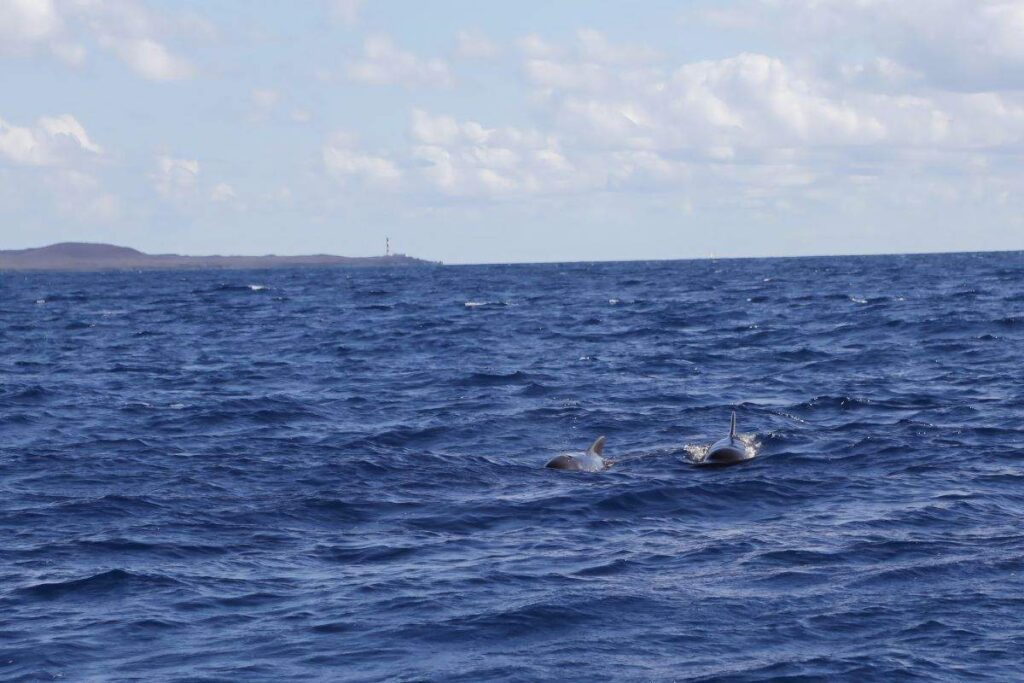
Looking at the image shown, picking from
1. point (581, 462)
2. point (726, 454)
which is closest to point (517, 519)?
point (581, 462)

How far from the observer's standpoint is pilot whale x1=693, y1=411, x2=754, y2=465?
2992 cm

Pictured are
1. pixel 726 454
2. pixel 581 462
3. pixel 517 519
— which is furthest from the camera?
pixel 726 454

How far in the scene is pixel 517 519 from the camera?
24875 mm

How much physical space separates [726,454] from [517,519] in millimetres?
7137

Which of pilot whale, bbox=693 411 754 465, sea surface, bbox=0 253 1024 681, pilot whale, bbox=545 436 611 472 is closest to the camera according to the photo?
sea surface, bbox=0 253 1024 681

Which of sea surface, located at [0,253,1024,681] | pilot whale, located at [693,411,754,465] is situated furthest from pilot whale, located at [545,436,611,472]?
pilot whale, located at [693,411,754,465]

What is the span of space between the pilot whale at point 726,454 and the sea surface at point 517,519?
425 millimetres

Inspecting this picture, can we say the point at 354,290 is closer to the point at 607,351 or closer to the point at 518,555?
the point at 607,351

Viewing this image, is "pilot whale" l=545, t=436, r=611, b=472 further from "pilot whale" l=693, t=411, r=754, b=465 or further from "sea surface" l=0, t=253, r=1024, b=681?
"pilot whale" l=693, t=411, r=754, b=465

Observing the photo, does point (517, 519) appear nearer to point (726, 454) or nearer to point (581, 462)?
point (581, 462)

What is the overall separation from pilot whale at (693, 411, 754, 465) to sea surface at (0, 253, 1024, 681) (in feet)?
1.40

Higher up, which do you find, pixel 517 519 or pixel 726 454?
Answer: pixel 726 454

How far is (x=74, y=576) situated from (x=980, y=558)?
48.5ft

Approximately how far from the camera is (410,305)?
101m
